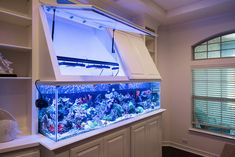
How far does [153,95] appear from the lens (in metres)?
3.12

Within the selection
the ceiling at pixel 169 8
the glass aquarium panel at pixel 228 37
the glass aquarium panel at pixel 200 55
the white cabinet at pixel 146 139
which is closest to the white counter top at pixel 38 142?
the white cabinet at pixel 146 139

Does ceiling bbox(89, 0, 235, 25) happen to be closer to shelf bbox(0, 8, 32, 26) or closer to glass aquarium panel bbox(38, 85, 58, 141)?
shelf bbox(0, 8, 32, 26)

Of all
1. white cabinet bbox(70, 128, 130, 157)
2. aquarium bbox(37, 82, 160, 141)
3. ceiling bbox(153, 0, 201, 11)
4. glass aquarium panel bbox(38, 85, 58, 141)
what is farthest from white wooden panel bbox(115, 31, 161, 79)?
glass aquarium panel bbox(38, 85, 58, 141)

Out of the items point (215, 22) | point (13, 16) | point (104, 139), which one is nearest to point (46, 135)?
point (104, 139)

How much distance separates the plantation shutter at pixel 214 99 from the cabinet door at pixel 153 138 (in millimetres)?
1193

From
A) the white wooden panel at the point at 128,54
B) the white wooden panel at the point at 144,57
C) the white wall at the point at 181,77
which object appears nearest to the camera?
the white wooden panel at the point at 128,54

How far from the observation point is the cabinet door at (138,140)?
7.74 ft

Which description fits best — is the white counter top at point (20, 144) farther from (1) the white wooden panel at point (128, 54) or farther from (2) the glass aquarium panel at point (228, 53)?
(2) the glass aquarium panel at point (228, 53)

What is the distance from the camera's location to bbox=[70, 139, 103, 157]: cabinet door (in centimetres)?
167

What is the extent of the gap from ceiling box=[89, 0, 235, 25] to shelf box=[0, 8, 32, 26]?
1.03 metres

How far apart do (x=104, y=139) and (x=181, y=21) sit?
10.1 feet

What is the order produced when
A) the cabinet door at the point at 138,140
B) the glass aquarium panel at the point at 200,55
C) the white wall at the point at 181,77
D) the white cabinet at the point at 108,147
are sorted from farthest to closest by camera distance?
the glass aquarium panel at the point at 200,55 → the white wall at the point at 181,77 → the cabinet door at the point at 138,140 → the white cabinet at the point at 108,147

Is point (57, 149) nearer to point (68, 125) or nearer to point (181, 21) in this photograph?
point (68, 125)

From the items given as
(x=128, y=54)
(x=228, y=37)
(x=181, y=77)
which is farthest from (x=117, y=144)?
(x=228, y=37)
